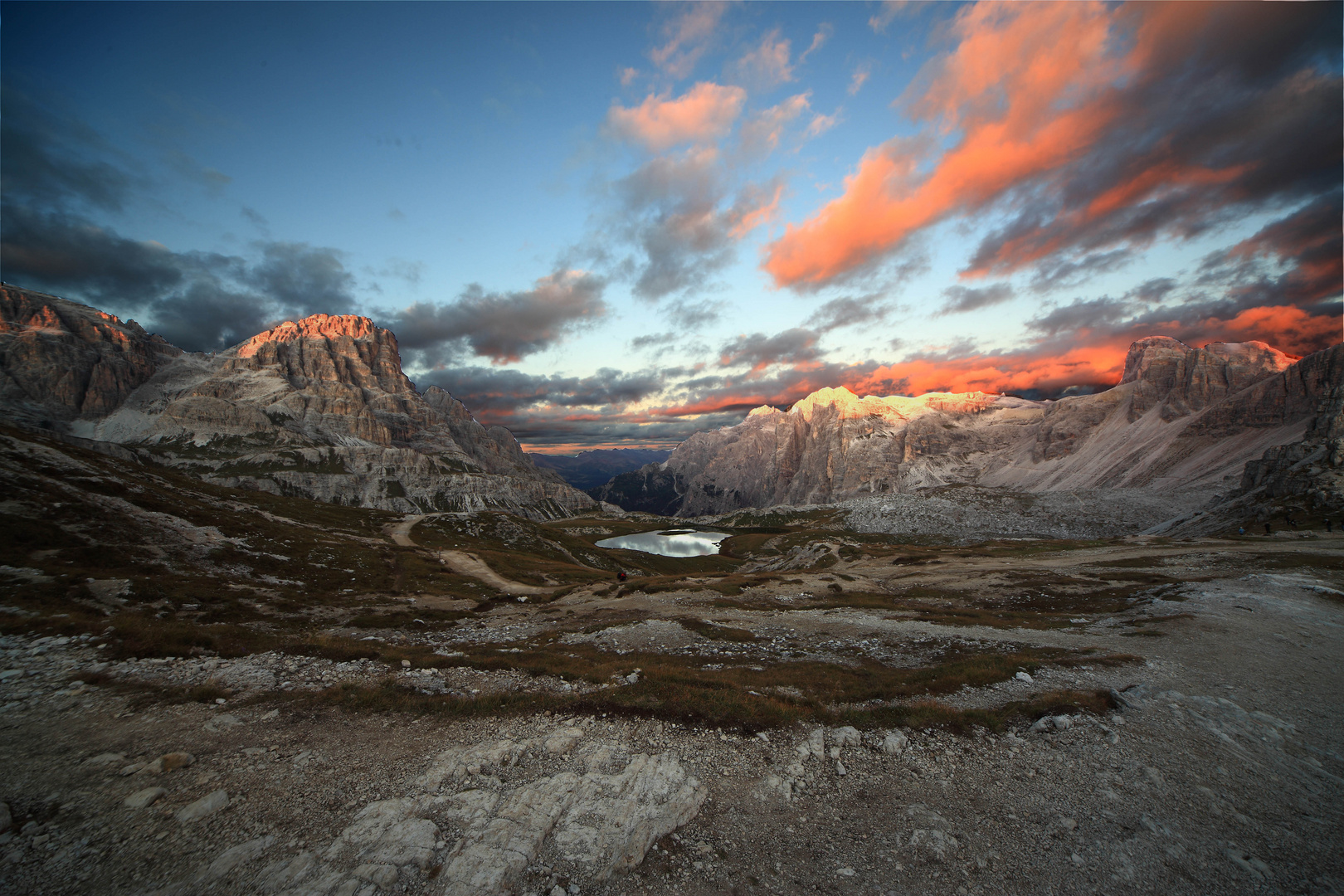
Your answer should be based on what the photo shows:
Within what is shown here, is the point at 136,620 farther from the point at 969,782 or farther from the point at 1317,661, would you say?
the point at 1317,661

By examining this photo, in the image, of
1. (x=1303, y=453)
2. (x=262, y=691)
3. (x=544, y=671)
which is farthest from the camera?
(x=1303, y=453)

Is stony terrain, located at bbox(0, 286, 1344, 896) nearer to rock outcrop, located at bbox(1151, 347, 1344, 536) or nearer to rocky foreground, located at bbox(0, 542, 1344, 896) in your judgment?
rocky foreground, located at bbox(0, 542, 1344, 896)

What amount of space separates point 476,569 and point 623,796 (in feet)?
248

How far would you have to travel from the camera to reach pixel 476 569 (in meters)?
79.4

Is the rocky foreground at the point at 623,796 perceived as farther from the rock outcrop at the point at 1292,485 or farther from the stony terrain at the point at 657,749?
the rock outcrop at the point at 1292,485

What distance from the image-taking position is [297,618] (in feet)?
115

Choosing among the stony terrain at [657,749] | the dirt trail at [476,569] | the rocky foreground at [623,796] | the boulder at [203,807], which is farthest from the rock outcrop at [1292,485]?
the boulder at [203,807]

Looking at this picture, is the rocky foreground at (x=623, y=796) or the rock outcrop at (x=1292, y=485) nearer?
the rocky foreground at (x=623, y=796)

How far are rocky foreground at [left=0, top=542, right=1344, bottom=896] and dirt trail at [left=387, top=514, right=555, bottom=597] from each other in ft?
156

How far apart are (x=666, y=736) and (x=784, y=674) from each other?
28.5ft

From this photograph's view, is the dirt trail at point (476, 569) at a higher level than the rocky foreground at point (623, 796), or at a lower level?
lower

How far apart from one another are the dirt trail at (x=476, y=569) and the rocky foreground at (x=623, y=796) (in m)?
47.5

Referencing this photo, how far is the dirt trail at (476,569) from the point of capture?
217ft

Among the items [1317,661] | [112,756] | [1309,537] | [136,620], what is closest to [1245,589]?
[1317,661]
